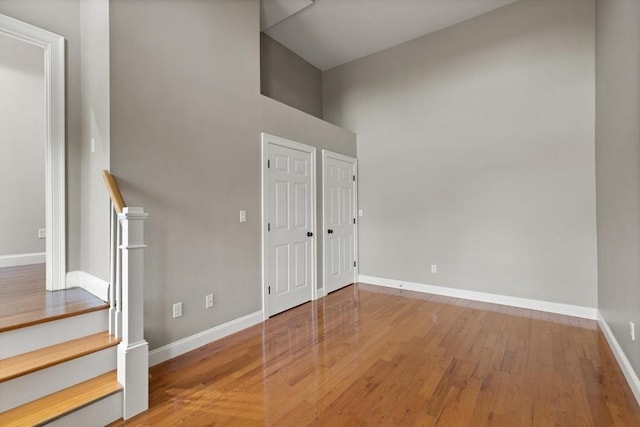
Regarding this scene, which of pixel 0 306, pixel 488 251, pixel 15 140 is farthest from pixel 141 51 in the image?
pixel 488 251

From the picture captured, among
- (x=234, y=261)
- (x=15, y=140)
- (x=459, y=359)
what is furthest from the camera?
(x=15, y=140)

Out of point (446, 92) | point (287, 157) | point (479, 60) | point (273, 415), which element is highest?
point (479, 60)

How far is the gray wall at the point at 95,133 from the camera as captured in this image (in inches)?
90.7

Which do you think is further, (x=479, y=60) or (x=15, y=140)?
(x=479, y=60)

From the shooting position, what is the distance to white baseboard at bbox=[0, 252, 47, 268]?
3.58 meters

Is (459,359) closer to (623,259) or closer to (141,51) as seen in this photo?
(623,259)

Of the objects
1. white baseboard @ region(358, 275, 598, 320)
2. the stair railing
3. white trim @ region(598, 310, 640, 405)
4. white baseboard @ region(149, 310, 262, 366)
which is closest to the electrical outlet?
white baseboard @ region(149, 310, 262, 366)

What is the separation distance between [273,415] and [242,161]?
233 cm

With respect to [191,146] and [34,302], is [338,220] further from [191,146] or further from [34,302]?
[34,302]

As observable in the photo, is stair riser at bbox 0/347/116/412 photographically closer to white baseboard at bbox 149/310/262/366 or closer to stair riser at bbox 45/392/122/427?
stair riser at bbox 45/392/122/427

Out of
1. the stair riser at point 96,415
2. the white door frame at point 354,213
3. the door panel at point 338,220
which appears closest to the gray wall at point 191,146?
the stair riser at point 96,415

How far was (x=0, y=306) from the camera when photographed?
6.81ft

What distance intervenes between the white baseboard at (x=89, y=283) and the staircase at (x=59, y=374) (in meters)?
0.30

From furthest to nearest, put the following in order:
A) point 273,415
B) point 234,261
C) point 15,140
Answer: point 15,140
point 234,261
point 273,415
